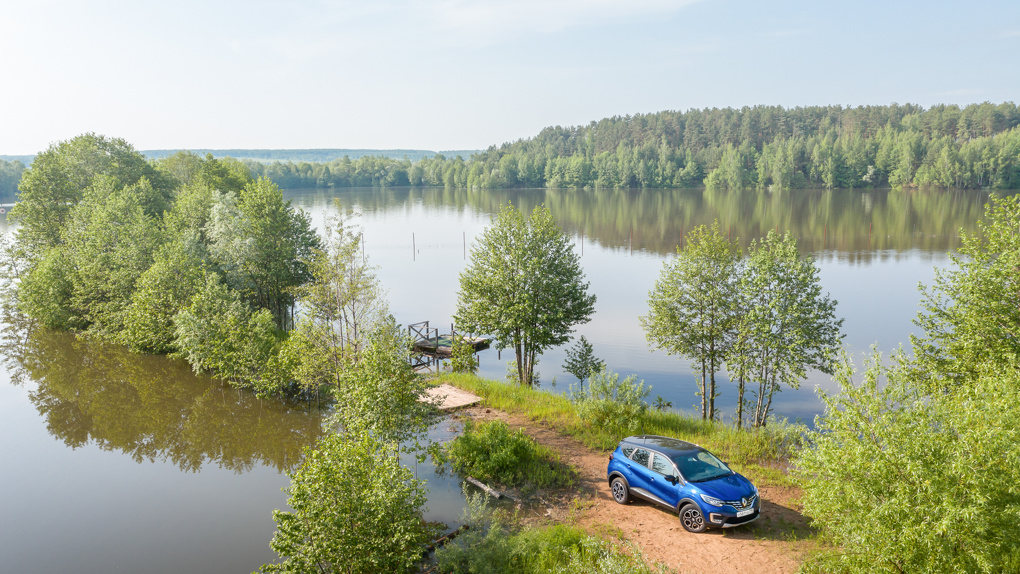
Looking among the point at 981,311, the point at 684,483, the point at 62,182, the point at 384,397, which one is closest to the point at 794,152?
the point at 981,311

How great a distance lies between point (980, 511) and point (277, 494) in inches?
688

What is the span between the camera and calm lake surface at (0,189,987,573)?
52.7 ft

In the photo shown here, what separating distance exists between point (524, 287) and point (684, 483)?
14.5m

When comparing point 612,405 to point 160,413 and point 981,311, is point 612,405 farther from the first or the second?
point 160,413

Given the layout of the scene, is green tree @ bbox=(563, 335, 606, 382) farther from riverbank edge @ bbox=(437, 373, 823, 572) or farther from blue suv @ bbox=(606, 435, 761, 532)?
blue suv @ bbox=(606, 435, 761, 532)

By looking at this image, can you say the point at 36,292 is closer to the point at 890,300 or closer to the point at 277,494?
the point at 277,494

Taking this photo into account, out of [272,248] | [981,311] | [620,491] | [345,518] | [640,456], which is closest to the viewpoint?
[345,518]

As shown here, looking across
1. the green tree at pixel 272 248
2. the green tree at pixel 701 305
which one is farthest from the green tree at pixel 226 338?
the green tree at pixel 701 305

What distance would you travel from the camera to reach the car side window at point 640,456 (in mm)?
14758

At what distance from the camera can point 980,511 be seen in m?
8.27

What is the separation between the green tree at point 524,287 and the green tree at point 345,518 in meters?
14.3

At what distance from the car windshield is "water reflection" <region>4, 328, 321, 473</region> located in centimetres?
1342

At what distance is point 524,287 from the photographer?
26.9 meters

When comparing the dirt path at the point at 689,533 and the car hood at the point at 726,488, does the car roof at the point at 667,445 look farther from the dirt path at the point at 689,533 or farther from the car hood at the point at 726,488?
the dirt path at the point at 689,533
